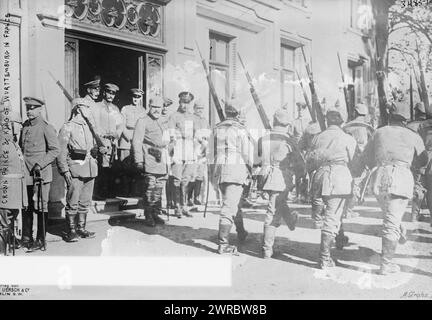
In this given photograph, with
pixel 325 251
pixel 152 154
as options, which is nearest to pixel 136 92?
pixel 152 154

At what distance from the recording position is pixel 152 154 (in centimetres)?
482

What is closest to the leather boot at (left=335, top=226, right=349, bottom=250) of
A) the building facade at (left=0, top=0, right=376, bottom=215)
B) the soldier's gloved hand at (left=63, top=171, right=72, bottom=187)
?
the building facade at (left=0, top=0, right=376, bottom=215)

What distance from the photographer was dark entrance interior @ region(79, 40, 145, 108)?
4.78 meters

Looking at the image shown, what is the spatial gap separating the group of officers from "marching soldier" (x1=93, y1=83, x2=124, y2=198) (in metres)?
0.02

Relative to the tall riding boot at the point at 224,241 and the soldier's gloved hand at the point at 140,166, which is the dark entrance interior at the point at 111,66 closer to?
the soldier's gloved hand at the point at 140,166

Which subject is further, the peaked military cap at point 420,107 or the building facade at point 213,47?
the peaked military cap at point 420,107

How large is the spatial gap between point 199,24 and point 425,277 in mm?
3752

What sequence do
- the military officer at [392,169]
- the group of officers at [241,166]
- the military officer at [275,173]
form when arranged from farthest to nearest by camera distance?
the military officer at [275,173] < the group of officers at [241,166] < the military officer at [392,169]

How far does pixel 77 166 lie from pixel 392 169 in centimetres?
309

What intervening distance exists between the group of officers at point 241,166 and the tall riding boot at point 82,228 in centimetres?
1

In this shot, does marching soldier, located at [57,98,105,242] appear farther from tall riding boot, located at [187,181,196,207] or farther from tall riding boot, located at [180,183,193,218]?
tall riding boot, located at [187,181,196,207]

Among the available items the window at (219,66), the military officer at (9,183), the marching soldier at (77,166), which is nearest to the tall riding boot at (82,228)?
the marching soldier at (77,166)

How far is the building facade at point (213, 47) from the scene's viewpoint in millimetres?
4625

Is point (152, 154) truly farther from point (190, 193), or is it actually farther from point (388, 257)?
point (388, 257)
